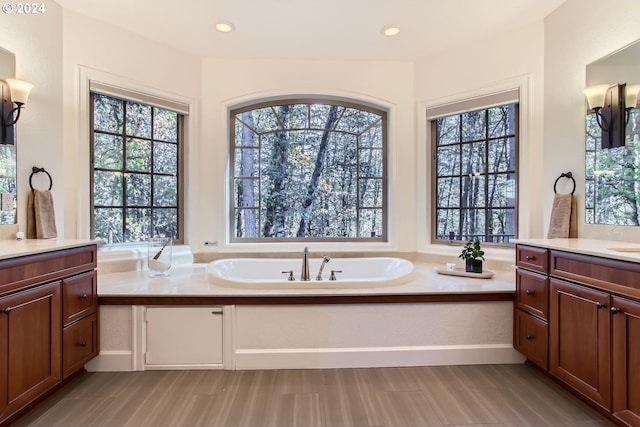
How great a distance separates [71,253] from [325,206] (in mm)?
2162

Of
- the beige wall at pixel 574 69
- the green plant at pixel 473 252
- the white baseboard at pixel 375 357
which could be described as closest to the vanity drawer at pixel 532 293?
the white baseboard at pixel 375 357

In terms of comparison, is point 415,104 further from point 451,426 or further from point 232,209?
point 451,426

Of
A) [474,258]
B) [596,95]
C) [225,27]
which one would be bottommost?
[474,258]

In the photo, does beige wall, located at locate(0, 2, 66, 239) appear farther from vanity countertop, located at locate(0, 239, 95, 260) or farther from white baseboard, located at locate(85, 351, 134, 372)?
white baseboard, located at locate(85, 351, 134, 372)

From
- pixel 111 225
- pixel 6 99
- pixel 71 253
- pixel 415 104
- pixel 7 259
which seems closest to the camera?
pixel 7 259

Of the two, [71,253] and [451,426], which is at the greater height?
[71,253]

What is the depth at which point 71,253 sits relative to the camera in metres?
1.90

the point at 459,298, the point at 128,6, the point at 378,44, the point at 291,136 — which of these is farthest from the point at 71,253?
the point at 378,44

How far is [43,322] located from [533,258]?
2810 millimetres

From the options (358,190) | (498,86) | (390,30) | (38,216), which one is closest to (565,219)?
(498,86)

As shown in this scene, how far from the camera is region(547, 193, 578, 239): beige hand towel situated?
2.35 meters

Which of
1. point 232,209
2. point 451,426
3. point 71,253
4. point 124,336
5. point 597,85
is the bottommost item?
point 451,426

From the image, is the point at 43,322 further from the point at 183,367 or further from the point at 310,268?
the point at 310,268

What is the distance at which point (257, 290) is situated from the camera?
7.30 ft
